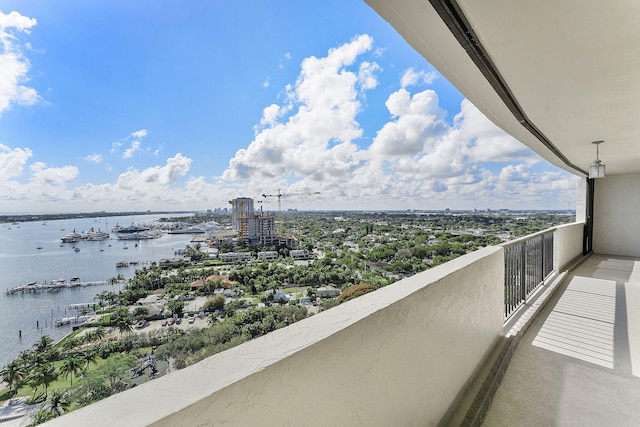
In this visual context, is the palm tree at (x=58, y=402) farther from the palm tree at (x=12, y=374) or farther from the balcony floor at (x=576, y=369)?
the balcony floor at (x=576, y=369)

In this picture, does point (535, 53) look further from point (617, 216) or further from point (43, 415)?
point (617, 216)

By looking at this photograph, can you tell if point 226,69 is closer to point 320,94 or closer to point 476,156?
point 320,94

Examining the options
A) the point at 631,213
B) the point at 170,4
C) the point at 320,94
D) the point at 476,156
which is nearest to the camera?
the point at 170,4

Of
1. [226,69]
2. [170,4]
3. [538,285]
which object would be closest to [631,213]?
[538,285]

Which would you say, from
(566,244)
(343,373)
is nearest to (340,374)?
(343,373)

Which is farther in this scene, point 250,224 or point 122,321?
point 250,224

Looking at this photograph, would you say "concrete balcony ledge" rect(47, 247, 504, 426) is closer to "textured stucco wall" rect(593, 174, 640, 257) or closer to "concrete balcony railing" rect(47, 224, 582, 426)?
"concrete balcony railing" rect(47, 224, 582, 426)

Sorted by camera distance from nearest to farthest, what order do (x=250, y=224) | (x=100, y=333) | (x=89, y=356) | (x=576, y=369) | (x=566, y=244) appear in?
(x=89, y=356), (x=100, y=333), (x=576, y=369), (x=250, y=224), (x=566, y=244)
